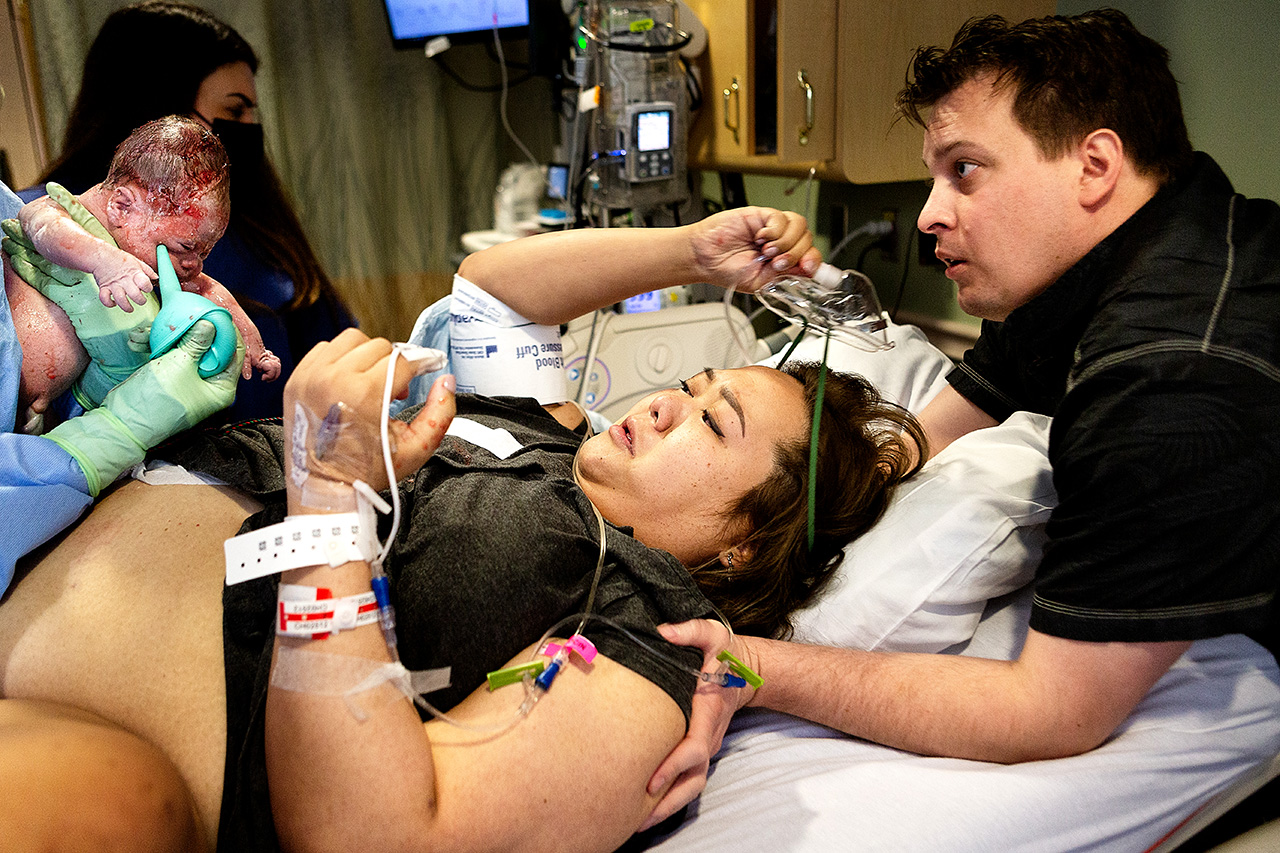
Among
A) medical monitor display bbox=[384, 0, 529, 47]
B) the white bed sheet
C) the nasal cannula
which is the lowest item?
the white bed sheet

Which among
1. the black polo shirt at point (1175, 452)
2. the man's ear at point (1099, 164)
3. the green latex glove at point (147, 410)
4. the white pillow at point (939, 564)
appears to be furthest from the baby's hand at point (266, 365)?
the man's ear at point (1099, 164)

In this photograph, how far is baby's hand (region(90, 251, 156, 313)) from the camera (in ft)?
2.77

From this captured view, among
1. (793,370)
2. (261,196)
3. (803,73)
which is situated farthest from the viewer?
(803,73)

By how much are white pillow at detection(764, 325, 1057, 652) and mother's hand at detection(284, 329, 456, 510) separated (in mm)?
762

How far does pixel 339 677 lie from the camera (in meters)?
0.87

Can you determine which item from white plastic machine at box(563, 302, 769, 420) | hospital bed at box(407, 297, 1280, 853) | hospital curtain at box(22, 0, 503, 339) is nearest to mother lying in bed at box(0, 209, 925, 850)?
hospital bed at box(407, 297, 1280, 853)

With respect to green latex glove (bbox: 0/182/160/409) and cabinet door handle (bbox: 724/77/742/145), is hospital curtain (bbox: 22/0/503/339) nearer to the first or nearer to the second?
cabinet door handle (bbox: 724/77/742/145)

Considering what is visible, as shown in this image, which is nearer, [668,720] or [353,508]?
[353,508]

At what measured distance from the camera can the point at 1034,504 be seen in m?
1.35

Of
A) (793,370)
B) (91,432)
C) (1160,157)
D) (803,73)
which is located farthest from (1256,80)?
(91,432)

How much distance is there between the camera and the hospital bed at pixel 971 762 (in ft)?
3.55

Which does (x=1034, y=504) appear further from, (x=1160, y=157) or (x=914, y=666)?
(x=1160, y=157)

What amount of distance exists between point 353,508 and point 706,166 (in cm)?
222

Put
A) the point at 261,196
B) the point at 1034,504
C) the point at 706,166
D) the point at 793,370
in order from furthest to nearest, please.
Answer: the point at 706,166 < the point at 793,370 < the point at 1034,504 < the point at 261,196
